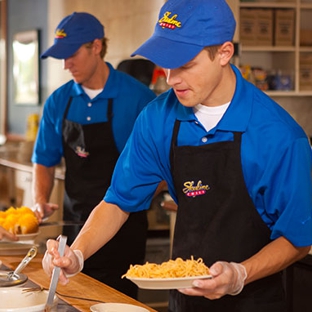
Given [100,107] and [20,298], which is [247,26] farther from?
[20,298]

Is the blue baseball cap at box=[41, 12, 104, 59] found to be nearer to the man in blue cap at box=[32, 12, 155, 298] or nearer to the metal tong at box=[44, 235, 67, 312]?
the man in blue cap at box=[32, 12, 155, 298]

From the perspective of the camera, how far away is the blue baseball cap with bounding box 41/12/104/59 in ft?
11.4

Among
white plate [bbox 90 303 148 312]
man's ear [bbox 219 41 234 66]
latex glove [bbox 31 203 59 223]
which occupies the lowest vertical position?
white plate [bbox 90 303 148 312]

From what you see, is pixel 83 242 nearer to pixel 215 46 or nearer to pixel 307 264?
pixel 215 46

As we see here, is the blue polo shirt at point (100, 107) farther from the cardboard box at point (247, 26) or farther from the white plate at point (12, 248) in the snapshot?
the cardboard box at point (247, 26)

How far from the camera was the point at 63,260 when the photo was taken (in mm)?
2092

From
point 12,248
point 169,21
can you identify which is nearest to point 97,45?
point 12,248

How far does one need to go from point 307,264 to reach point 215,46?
1460 millimetres

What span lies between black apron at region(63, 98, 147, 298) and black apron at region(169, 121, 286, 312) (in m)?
1.07

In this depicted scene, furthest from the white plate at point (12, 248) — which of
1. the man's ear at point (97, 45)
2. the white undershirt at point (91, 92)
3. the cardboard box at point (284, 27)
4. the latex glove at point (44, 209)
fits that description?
the cardboard box at point (284, 27)

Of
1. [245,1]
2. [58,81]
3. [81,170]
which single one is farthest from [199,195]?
[58,81]

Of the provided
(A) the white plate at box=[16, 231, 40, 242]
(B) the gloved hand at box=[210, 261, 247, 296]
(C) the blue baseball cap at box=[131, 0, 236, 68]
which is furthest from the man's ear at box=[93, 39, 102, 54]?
(B) the gloved hand at box=[210, 261, 247, 296]

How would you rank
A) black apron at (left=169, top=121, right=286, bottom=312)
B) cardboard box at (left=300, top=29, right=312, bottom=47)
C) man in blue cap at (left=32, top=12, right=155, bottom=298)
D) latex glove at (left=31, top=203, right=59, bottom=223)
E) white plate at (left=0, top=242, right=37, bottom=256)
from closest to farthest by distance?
black apron at (left=169, top=121, right=286, bottom=312)
white plate at (left=0, top=242, right=37, bottom=256)
latex glove at (left=31, top=203, right=59, bottom=223)
man in blue cap at (left=32, top=12, right=155, bottom=298)
cardboard box at (left=300, top=29, right=312, bottom=47)

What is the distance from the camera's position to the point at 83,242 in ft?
7.61
